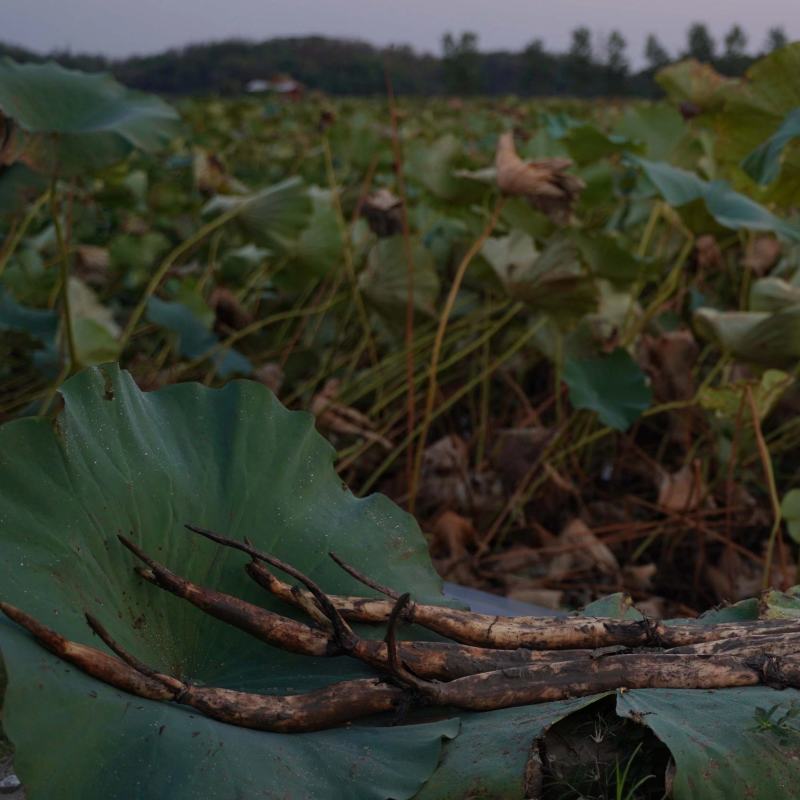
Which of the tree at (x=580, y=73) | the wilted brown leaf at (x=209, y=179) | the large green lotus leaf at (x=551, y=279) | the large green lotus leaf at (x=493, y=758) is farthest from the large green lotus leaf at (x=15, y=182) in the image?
the tree at (x=580, y=73)

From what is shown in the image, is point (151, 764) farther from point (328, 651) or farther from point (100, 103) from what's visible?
point (100, 103)

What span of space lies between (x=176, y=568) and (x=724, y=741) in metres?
0.42

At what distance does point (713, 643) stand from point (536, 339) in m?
1.50

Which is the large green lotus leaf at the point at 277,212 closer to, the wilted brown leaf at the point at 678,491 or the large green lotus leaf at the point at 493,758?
the wilted brown leaf at the point at 678,491

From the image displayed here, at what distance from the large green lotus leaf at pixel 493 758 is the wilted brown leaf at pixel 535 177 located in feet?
4.08

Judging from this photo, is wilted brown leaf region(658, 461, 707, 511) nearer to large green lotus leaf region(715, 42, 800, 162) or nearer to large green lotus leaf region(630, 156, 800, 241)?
large green lotus leaf region(630, 156, 800, 241)

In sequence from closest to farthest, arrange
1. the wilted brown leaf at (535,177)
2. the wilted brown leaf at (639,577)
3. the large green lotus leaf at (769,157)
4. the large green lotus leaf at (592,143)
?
the large green lotus leaf at (769,157) < the wilted brown leaf at (535,177) < the wilted brown leaf at (639,577) < the large green lotus leaf at (592,143)

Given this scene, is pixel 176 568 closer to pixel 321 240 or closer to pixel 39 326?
pixel 39 326

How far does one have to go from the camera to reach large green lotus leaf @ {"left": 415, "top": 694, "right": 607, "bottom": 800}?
0.70 metres

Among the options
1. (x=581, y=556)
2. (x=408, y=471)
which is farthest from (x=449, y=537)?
(x=581, y=556)

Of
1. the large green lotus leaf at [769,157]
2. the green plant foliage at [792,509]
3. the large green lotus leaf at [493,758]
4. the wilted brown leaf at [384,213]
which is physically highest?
the large green lotus leaf at [769,157]

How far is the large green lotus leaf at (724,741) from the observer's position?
70cm

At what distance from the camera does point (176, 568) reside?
843mm

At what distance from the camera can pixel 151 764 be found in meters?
0.68
